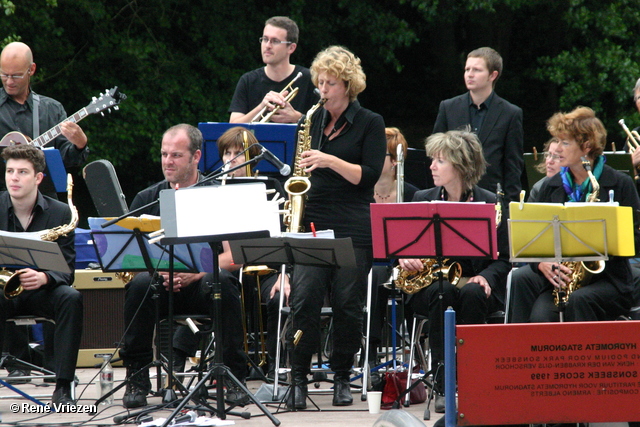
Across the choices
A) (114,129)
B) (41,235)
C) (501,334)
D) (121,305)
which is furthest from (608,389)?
(114,129)

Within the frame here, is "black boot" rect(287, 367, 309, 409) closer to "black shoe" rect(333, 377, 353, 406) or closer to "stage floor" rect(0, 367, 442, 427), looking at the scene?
"stage floor" rect(0, 367, 442, 427)

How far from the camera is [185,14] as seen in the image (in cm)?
1312

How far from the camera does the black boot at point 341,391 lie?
5.40 m

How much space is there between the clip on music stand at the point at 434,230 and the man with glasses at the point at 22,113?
2.92 m

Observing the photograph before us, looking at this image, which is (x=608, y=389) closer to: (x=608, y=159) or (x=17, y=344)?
(x=608, y=159)

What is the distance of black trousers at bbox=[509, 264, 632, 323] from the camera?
4984 mm

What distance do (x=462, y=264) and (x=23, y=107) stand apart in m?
3.69

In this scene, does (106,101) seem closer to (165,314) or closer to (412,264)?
(165,314)

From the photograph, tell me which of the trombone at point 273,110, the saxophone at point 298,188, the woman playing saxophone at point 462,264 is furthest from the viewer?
the trombone at point 273,110

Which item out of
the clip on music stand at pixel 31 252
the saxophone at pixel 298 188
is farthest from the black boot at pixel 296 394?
the clip on music stand at pixel 31 252

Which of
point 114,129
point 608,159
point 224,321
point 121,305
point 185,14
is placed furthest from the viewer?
point 185,14

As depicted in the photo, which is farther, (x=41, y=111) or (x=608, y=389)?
(x=41, y=111)

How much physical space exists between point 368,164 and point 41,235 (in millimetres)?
2160

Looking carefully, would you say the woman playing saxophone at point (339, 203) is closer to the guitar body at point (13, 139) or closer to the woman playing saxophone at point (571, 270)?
the woman playing saxophone at point (571, 270)
